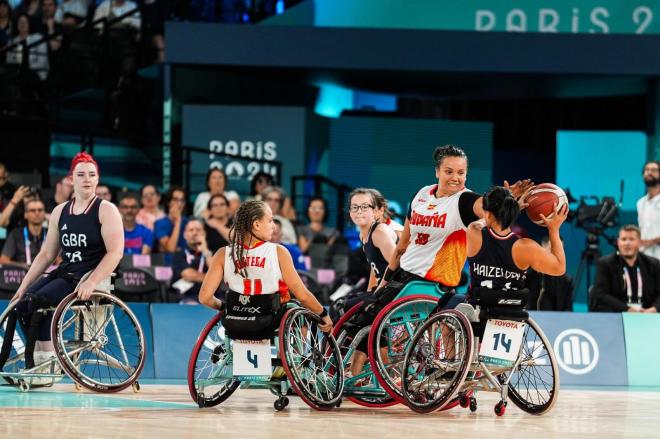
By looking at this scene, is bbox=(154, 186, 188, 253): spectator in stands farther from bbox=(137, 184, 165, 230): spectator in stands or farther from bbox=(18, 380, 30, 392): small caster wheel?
bbox=(18, 380, 30, 392): small caster wheel

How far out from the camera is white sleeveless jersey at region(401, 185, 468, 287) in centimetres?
891

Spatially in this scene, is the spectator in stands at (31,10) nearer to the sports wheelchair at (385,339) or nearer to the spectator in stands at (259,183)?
the spectator in stands at (259,183)

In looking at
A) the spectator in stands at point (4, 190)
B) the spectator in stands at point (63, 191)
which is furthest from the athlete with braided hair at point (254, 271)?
the spectator in stands at point (4, 190)

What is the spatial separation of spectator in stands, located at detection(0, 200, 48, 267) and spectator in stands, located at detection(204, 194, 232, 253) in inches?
67.4

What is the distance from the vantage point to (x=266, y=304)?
344 inches

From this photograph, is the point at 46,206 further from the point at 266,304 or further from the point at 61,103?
the point at 266,304

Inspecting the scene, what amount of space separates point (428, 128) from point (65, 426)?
13.8 meters

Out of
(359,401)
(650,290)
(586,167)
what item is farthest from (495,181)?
(359,401)

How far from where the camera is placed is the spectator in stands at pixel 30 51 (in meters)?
18.4

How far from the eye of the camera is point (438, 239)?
29.4ft

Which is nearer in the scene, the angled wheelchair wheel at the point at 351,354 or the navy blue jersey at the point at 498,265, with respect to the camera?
the navy blue jersey at the point at 498,265

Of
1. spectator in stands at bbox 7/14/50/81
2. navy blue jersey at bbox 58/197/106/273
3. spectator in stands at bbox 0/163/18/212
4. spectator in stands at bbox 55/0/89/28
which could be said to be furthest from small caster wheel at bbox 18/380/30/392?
spectator in stands at bbox 55/0/89/28

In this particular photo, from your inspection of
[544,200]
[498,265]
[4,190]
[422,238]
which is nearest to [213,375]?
[422,238]

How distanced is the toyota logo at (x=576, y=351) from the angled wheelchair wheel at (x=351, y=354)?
3.28m
